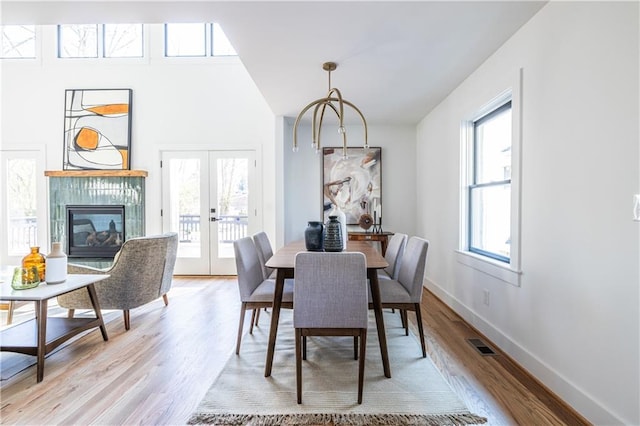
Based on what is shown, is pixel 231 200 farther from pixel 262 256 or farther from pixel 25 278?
pixel 25 278

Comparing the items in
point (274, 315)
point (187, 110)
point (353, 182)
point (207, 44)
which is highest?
point (207, 44)

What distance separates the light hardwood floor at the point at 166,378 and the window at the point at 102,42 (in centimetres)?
441

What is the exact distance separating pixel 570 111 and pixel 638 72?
0.38 m

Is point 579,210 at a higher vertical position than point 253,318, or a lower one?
higher

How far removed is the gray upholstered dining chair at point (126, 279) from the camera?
9.32ft

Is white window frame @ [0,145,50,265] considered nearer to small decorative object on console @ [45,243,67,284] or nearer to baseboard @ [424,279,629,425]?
small decorative object on console @ [45,243,67,284]

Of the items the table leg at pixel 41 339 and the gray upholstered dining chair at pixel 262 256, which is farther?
the gray upholstered dining chair at pixel 262 256

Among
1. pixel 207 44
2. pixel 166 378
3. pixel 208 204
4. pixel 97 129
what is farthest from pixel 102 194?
pixel 166 378

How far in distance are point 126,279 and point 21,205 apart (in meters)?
3.88

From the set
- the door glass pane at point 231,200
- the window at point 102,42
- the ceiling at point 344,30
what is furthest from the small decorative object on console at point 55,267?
the window at point 102,42

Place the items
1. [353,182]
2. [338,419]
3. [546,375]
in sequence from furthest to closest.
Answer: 1. [353,182]
2. [546,375]
3. [338,419]

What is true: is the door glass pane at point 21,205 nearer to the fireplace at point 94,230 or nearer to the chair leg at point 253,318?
the fireplace at point 94,230

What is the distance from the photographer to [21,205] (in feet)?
16.9

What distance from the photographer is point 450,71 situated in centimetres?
293
